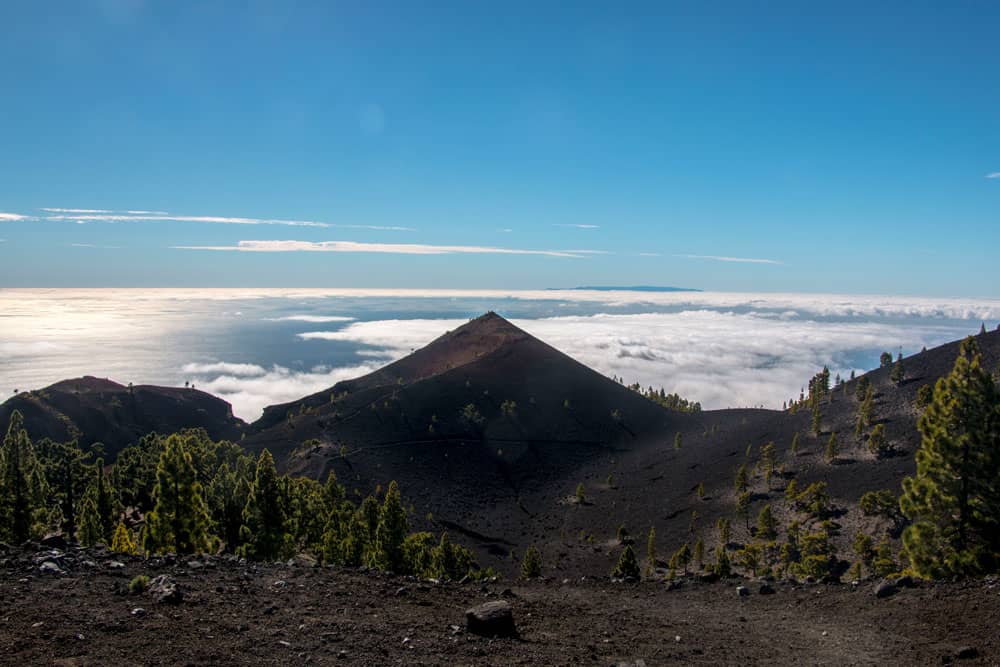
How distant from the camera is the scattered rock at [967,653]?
12711 mm

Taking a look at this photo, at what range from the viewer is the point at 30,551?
16297 millimetres

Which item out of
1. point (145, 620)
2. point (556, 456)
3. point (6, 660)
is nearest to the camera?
point (6, 660)

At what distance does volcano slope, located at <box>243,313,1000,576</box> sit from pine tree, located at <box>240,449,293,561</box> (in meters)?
48.0

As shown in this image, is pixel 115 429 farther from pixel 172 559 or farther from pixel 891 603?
pixel 891 603

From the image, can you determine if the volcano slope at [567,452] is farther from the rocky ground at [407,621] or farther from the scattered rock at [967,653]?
the scattered rock at [967,653]

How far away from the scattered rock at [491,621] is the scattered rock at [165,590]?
24.2ft

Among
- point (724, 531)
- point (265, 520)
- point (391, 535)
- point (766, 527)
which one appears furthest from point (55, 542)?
point (724, 531)

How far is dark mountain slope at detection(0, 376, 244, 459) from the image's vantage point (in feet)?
445

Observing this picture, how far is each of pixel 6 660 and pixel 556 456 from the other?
403 feet

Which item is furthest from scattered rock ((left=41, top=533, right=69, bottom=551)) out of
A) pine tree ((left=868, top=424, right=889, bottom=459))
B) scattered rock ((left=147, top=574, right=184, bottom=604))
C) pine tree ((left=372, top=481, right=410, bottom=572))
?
pine tree ((left=868, top=424, right=889, bottom=459))

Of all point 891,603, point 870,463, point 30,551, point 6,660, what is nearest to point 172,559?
point 30,551

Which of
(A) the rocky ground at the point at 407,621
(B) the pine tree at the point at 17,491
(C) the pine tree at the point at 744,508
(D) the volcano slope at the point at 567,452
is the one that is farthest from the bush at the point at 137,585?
(C) the pine tree at the point at 744,508

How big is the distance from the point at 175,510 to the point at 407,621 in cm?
2512

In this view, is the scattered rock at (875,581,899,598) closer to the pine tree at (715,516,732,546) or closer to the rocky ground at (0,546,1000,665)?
the rocky ground at (0,546,1000,665)
